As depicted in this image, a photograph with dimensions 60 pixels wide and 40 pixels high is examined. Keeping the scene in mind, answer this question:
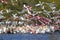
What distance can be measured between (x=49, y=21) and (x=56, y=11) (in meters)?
0.72

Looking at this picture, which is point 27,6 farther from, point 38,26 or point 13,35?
point 13,35

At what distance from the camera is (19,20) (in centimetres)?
1132

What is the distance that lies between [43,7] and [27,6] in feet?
1.74

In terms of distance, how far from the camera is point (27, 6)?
→ 12.1 meters

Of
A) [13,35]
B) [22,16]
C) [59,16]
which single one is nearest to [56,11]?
[59,16]

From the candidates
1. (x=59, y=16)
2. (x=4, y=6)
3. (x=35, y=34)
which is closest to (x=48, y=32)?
(x=35, y=34)

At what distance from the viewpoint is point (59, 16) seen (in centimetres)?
1158

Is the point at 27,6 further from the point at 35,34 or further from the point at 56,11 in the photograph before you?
the point at 35,34

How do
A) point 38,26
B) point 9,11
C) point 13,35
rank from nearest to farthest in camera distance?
point 13,35 < point 38,26 < point 9,11

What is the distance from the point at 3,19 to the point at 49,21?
1.44m

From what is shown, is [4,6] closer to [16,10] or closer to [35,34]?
[16,10]

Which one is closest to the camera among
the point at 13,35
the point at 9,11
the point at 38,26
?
the point at 13,35

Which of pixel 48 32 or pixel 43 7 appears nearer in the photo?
pixel 48 32

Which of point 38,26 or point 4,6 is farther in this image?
point 4,6
